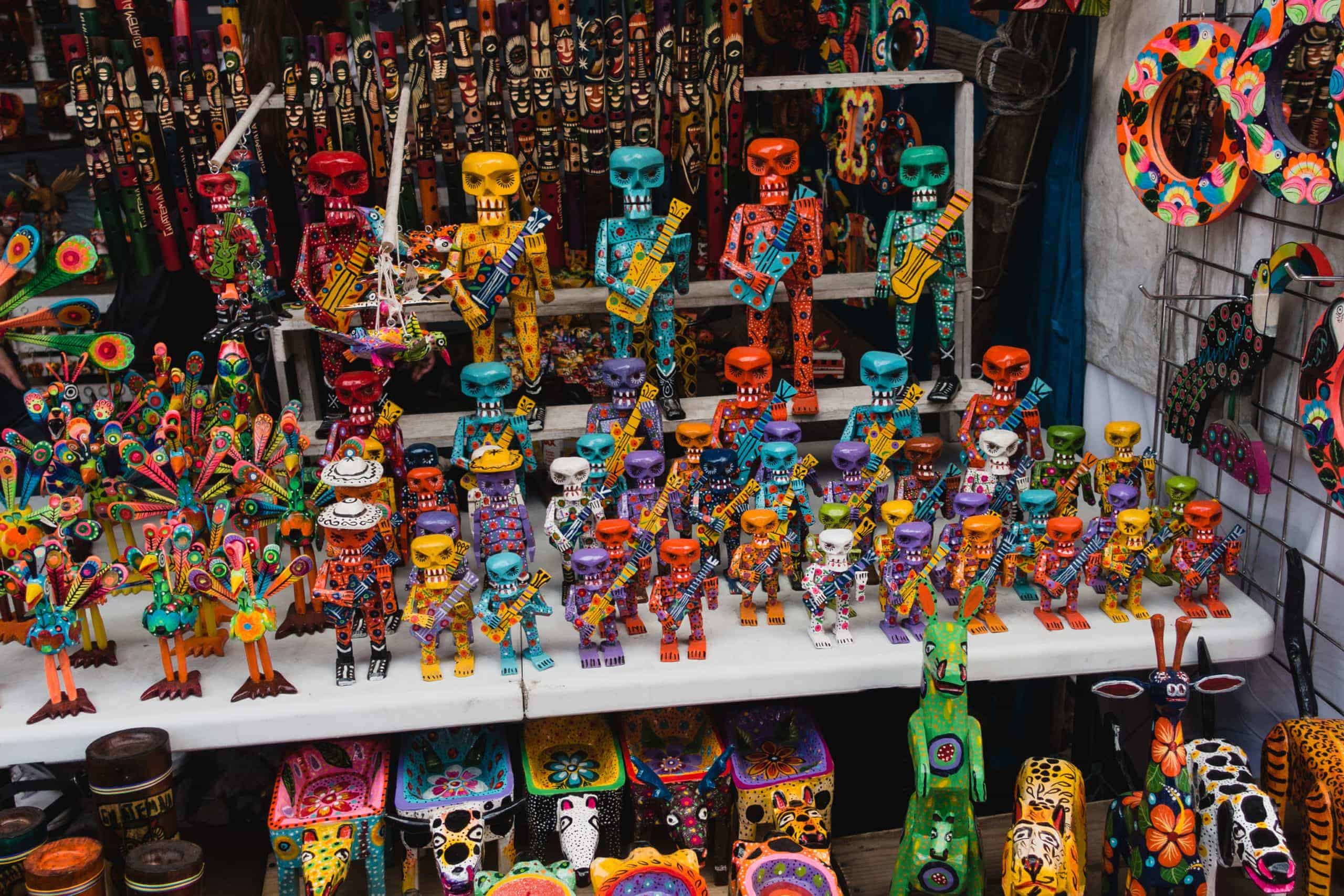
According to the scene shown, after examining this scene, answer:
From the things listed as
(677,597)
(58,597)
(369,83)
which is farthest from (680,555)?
(369,83)

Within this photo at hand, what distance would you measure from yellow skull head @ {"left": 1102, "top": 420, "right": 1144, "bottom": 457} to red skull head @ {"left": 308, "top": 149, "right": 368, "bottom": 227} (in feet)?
6.21

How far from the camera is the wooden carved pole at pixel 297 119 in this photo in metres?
3.30

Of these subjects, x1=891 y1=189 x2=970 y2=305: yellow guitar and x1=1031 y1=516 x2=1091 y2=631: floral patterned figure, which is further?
x1=891 y1=189 x2=970 y2=305: yellow guitar

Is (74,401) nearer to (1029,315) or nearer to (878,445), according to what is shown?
(878,445)

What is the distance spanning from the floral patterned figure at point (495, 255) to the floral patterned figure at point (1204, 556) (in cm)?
163

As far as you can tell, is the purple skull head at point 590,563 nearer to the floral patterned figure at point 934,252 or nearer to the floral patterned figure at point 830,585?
the floral patterned figure at point 830,585

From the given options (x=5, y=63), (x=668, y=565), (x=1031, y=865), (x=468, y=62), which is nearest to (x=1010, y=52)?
(x=468, y=62)

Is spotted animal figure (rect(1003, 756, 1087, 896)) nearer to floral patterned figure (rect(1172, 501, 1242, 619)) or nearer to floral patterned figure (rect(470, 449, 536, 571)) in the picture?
floral patterned figure (rect(1172, 501, 1242, 619))

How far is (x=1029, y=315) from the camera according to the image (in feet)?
12.6

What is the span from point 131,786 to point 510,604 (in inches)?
33.3

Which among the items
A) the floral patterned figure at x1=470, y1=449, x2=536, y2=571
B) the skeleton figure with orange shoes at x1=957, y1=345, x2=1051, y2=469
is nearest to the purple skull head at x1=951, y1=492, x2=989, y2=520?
the skeleton figure with orange shoes at x1=957, y1=345, x2=1051, y2=469

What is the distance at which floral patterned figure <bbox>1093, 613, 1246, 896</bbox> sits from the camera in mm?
2428

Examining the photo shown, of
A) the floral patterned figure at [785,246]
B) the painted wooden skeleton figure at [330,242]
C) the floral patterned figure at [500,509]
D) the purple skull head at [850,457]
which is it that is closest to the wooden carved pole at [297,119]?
the painted wooden skeleton figure at [330,242]

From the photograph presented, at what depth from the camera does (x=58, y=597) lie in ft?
8.65
